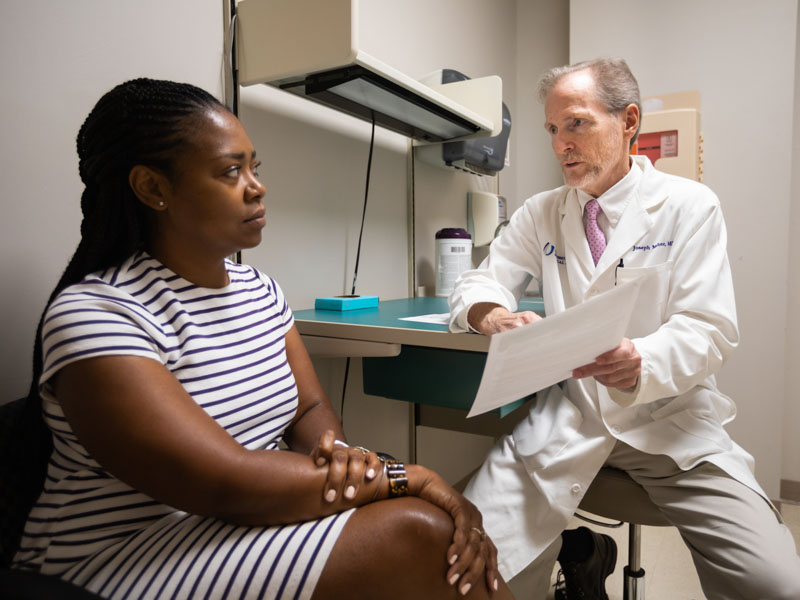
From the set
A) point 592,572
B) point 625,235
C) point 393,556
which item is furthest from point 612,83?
point 592,572

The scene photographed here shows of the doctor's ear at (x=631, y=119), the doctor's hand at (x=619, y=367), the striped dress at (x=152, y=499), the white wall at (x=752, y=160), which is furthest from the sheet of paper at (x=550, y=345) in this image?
the white wall at (x=752, y=160)

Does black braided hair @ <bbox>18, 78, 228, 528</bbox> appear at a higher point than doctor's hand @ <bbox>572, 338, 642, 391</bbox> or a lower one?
higher

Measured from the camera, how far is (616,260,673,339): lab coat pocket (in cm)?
118

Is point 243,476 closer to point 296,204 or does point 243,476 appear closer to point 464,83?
point 296,204

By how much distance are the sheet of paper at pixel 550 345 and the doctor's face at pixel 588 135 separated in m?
0.56

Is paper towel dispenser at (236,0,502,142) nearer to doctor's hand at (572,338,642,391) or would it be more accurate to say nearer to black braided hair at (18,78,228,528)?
black braided hair at (18,78,228,528)

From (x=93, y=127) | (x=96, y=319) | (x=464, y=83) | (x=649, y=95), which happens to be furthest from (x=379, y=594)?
(x=649, y=95)

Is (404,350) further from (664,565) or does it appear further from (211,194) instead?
(664,565)

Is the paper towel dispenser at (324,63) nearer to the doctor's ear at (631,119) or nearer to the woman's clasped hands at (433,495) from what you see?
the doctor's ear at (631,119)

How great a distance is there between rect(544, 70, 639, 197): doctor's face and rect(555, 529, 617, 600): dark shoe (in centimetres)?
102

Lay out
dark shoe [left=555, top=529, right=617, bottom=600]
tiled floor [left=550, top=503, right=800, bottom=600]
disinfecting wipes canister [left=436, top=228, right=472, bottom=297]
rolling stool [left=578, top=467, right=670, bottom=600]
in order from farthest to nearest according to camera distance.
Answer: disinfecting wipes canister [left=436, top=228, right=472, bottom=297] → tiled floor [left=550, top=503, right=800, bottom=600] → dark shoe [left=555, top=529, right=617, bottom=600] → rolling stool [left=578, top=467, right=670, bottom=600]

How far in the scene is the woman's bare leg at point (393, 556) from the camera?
2.13 ft

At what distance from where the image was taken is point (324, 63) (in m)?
1.15

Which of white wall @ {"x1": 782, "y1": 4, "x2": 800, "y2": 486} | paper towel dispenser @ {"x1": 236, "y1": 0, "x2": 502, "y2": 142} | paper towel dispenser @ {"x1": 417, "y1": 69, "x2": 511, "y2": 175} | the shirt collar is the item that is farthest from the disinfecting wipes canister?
white wall @ {"x1": 782, "y1": 4, "x2": 800, "y2": 486}
